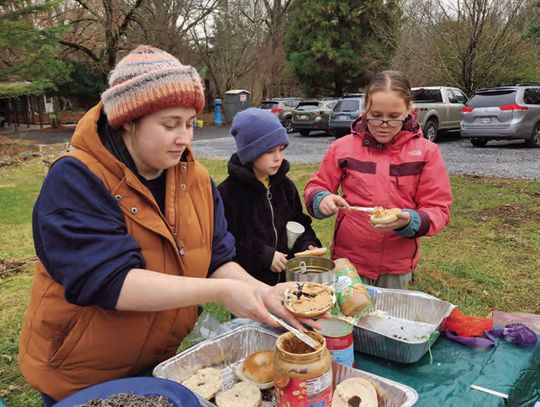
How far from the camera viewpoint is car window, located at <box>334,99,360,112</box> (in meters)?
15.4

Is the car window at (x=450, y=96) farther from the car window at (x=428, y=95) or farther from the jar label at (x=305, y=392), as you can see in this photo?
the jar label at (x=305, y=392)

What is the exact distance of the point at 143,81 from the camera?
4.30 ft

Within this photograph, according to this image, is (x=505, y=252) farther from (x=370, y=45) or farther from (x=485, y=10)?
(x=370, y=45)

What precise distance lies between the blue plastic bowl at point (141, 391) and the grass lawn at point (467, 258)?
2144 mm

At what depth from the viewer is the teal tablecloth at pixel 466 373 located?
4.82ft

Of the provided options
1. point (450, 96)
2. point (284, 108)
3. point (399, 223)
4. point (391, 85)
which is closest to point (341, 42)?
point (284, 108)

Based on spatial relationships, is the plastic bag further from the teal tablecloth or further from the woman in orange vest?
the woman in orange vest

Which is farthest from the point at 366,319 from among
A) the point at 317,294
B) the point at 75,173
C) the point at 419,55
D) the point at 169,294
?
the point at 419,55

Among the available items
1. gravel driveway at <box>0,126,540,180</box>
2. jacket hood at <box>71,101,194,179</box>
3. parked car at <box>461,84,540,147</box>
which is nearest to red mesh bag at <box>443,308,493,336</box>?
jacket hood at <box>71,101,194,179</box>

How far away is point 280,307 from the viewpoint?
1407 mm

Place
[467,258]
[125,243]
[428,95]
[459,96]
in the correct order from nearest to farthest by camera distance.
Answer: [125,243] < [467,258] < [428,95] < [459,96]

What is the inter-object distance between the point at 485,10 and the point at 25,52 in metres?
14.9

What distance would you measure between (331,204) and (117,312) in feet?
4.21

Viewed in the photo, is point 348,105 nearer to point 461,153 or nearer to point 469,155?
point 461,153
